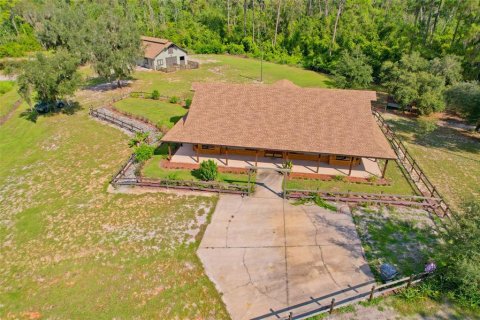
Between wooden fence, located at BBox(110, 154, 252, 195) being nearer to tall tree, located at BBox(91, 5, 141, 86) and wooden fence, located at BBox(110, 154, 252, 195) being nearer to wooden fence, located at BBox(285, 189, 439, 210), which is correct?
wooden fence, located at BBox(285, 189, 439, 210)

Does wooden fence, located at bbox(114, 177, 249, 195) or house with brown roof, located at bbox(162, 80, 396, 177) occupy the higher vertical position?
house with brown roof, located at bbox(162, 80, 396, 177)

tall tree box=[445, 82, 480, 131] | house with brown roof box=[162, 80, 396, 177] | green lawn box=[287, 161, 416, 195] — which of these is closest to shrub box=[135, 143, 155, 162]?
house with brown roof box=[162, 80, 396, 177]

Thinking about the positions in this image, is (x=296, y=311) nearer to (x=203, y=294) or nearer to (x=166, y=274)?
(x=203, y=294)

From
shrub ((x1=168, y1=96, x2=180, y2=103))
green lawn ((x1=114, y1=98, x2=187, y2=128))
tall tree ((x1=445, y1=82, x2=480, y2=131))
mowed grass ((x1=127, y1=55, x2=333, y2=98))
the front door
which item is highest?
tall tree ((x1=445, y1=82, x2=480, y2=131))

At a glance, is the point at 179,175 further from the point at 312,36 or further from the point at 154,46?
the point at 312,36

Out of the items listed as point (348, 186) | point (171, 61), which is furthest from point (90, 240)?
point (171, 61)

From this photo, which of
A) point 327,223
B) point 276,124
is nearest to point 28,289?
point 327,223
